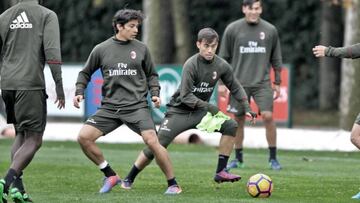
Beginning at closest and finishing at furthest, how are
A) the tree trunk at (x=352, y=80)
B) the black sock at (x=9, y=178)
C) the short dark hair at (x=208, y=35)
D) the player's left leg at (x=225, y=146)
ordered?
the black sock at (x=9, y=178)
the short dark hair at (x=208, y=35)
the player's left leg at (x=225, y=146)
the tree trunk at (x=352, y=80)

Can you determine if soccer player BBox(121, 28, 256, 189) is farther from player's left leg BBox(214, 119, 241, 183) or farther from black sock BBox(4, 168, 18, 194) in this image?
black sock BBox(4, 168, 18, 194)

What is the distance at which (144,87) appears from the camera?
39.9ft

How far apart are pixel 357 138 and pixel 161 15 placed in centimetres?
1697

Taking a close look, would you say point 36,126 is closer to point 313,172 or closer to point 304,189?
point 304,189

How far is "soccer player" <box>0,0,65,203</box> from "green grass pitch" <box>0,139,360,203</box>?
601 mm

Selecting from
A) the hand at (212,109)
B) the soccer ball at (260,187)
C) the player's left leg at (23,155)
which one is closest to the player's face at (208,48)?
the hand at (212,109)

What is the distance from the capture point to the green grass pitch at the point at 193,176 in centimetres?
1172

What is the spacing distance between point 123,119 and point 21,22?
164 centimetres

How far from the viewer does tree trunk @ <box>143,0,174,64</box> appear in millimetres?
27922

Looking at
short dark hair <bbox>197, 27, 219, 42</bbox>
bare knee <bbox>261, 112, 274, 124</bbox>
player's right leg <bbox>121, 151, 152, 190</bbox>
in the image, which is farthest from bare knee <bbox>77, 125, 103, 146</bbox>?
bare knee <bbox>261, 112, 274, 124</bbox>

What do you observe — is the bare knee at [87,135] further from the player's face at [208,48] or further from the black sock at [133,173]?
the player's face at [208,48]

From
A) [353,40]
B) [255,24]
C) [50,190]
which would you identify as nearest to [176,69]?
[353,40]

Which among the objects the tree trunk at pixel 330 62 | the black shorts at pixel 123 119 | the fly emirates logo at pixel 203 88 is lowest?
the tree trunk at pixel 330 62

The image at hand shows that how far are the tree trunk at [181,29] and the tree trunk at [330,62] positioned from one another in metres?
4.06
